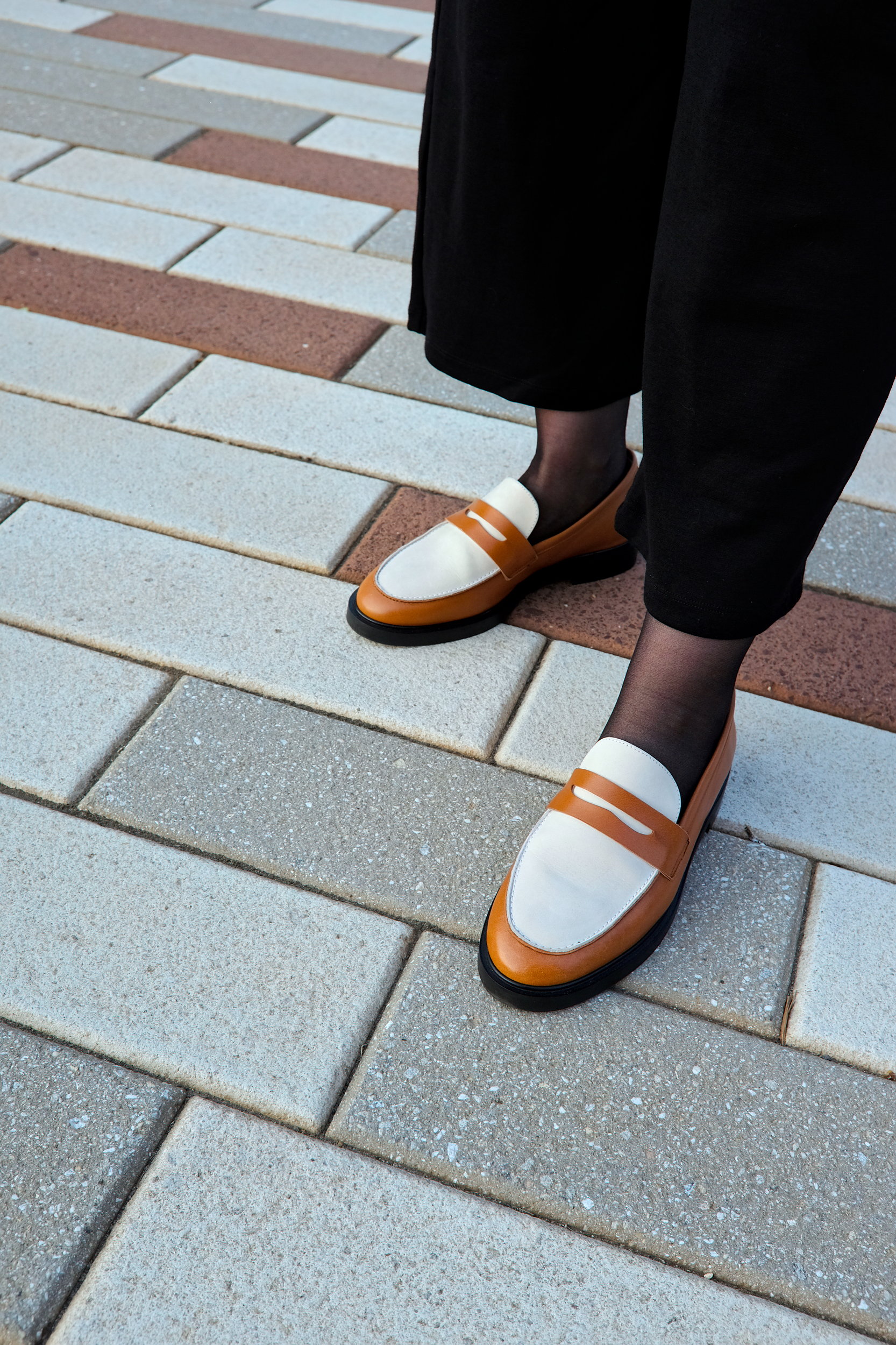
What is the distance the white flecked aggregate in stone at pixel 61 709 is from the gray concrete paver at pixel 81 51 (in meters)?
2.52

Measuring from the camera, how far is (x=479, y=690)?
140 cm

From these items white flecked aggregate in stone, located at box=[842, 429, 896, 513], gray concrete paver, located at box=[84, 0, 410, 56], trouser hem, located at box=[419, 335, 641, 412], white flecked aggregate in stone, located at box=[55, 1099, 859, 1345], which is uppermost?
gray concrete paver, located at box=[84, 0, 410, 56]

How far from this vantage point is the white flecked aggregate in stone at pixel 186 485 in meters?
1.62

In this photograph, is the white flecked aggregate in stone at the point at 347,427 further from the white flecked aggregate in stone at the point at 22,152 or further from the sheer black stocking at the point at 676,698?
the white flecked aggregate in stone at the point at 22,152

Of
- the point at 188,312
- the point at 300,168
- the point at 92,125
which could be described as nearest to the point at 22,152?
the point at 92,125

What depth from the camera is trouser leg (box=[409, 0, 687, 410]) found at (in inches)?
42.6

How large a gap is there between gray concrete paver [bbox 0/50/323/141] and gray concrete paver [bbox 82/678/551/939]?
2168mm

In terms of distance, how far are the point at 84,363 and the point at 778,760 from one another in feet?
4.55

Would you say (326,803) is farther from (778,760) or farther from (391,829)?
(778,760)

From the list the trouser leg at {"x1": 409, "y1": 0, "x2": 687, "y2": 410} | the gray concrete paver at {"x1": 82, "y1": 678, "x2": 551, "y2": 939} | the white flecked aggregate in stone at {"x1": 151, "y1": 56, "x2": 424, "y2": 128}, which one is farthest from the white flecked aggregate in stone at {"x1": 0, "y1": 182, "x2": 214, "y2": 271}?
the gray concrete paver at {"x1": 82, "y1": 678, "x2": 551, "y2": 939}

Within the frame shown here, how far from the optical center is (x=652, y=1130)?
0.97 metres

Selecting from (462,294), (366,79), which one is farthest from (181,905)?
(366,79)

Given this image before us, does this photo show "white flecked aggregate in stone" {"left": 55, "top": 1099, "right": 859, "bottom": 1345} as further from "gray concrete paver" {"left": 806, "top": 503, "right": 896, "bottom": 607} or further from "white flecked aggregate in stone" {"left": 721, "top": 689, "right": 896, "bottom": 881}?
"gray concrete paver" {"left": 806, "top": 503, "right": 896, "bottom": 607}

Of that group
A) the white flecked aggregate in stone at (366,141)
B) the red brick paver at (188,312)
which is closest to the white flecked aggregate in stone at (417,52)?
the white flecked aggregate in stone at (366,141)
